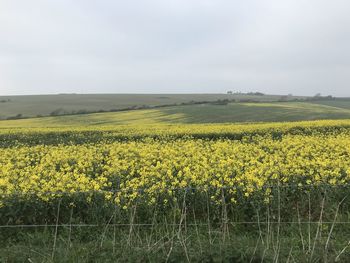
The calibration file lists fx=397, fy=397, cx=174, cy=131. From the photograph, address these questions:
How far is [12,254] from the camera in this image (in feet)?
18.8

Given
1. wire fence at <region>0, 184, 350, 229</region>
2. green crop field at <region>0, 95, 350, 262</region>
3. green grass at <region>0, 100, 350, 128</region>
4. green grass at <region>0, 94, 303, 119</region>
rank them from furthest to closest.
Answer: green grass at <region>0, 94, 303, 119</region> → green grass at <region>0, 100, 350, 128</region> → wire fence at <region>0, 184, 350, 229</region> → green crop field at <region>0, 95, 350, 262</region>

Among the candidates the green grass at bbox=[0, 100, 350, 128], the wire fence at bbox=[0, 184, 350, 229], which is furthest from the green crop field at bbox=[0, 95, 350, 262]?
the green grass at bbox=[0, 100, 350, 128]

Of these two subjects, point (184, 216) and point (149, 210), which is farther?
point (149, 210)

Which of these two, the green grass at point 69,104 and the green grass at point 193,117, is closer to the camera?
the green grass at point 193,117

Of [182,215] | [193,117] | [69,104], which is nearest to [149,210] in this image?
[182,215]

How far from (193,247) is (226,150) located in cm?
703

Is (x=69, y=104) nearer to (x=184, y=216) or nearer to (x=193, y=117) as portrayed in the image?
(x=193, y=117)

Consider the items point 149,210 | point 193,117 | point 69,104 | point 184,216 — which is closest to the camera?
point 184,216

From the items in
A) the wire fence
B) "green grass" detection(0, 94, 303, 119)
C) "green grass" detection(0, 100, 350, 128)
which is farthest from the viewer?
"green grass" detection(0, 94, 303, 119)

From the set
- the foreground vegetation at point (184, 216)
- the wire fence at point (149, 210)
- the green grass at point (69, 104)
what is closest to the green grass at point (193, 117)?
the green grass at point (69, 104)

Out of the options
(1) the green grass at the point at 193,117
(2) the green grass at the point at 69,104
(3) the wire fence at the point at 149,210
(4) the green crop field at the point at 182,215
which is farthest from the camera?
(2) the green grass at the point at 69,104

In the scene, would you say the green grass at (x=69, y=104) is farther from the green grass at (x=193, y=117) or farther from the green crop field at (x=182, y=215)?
the green crop field at (x=182, y=215)

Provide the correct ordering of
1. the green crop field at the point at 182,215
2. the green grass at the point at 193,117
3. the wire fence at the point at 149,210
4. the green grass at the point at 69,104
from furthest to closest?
the green grass at the point at 69,104
the green grass at the point at 193,117
the wire fence at the point at 149,210
the green crop field at the point at 182,215

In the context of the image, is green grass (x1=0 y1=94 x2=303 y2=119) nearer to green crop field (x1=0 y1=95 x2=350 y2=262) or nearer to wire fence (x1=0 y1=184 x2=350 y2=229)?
green crop field (x1=0 y1=95 x2=350 y2=262)
